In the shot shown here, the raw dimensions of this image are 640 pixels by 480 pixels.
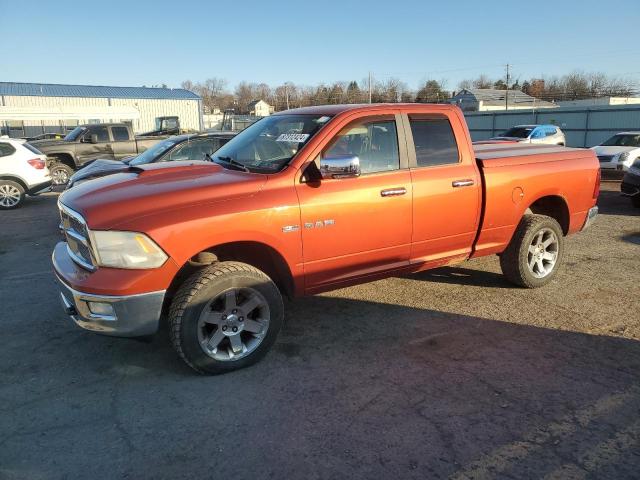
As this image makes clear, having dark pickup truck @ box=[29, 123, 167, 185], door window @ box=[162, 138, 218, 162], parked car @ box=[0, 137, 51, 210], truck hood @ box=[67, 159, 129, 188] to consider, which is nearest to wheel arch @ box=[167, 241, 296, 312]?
truck hood @ box=[67, 159, 129, 188]

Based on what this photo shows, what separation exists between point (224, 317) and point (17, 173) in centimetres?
1040

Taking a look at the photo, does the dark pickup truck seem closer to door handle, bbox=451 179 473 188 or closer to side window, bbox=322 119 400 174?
side window, bbox=322 119 400 174

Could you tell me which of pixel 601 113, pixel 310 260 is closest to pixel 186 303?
pixel 310 260

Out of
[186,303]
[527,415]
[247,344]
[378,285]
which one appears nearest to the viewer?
[527,415]

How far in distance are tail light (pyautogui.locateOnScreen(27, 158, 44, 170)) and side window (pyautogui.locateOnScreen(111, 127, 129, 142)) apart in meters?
3.90

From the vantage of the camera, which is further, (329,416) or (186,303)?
(186,303)

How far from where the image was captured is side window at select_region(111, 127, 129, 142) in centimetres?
1549

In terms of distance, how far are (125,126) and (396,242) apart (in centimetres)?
1412

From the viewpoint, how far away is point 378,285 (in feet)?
18.2

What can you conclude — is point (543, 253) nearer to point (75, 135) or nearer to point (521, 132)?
point (75, 135)

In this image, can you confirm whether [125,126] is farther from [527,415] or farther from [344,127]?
[527,415]

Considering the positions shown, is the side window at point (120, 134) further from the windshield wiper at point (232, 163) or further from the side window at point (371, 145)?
the side window at point (371, 145)

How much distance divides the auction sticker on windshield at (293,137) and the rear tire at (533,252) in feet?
8.66

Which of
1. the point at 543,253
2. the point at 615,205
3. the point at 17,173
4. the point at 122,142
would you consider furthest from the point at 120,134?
the point at 615,205
